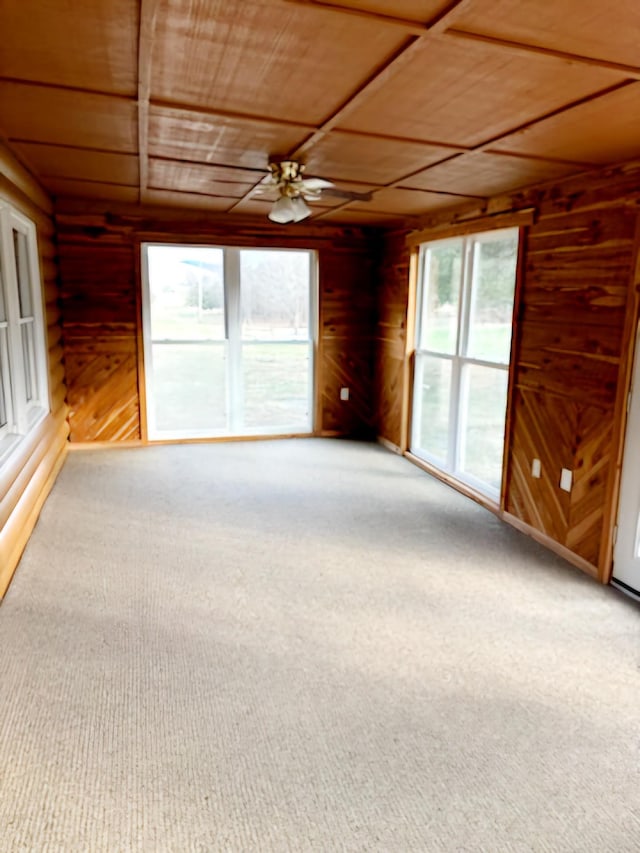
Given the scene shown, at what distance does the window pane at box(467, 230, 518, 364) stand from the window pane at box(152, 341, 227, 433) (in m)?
2.71

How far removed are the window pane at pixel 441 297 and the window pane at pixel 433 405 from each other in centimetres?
15

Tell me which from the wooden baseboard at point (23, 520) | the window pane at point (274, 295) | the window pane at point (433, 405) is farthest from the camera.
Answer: the window pane at point (274, 295)

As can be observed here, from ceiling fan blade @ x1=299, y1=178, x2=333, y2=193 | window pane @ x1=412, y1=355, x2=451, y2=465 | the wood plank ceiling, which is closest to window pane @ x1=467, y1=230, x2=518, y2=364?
window pane @ x1=412, y1=355, x2=451, y2=465

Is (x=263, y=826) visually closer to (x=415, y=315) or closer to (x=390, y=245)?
(x=415, y=315)

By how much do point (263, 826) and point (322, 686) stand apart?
2.17 feet

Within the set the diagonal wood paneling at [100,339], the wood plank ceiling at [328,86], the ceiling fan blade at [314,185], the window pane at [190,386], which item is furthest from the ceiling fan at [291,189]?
the window pane at [190,386]

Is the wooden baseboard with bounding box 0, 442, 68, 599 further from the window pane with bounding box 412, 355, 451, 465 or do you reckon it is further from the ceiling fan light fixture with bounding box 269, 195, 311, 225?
the window pane with bounding box 412, 355, 451, 465

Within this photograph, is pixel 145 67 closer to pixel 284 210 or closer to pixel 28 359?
pixel 284 210

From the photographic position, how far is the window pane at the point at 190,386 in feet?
19.5

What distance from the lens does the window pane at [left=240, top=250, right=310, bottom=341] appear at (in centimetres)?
602

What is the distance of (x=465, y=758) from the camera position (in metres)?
1.96

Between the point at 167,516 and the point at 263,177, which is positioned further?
the point at 167,516

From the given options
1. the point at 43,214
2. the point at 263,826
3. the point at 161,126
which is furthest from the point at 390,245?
the point at 263,826

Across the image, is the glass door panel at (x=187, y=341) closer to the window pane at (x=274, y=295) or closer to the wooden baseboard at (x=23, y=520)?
the window pane at (x=274, y=295)
